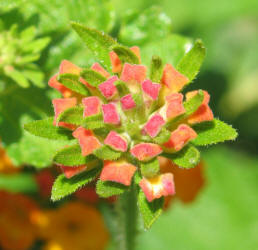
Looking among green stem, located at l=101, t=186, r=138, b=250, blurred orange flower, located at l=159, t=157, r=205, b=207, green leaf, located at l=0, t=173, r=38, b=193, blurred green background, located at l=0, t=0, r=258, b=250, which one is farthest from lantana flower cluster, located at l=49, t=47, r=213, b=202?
green leaf, located at l=0, t=173, r=38, b=193

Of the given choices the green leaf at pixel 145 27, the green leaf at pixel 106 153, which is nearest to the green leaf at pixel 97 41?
the green leaf at pixel 106 153

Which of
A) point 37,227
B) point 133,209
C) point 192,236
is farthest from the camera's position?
point 192,236

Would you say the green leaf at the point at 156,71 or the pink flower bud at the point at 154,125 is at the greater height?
the green leaf at the point at 156,71

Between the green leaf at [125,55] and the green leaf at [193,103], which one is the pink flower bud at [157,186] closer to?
the green leaf at [193,103]

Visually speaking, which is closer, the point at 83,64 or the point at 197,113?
the point at 197,113

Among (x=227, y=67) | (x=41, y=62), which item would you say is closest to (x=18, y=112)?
(x=41, y=62)

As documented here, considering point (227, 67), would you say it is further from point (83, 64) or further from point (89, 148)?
point (89, 148)
